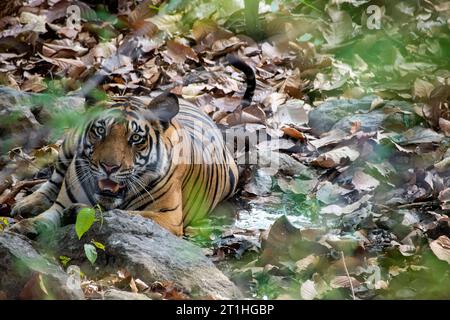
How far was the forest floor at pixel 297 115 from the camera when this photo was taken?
4.84 m

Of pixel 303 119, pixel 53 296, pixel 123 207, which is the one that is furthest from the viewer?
pixel 303 119

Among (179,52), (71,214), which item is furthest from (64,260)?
(179,52)

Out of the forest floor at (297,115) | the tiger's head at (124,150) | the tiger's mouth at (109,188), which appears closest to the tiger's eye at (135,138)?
the tiger's head at (124,150)

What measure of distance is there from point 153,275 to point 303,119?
3412 millimetres

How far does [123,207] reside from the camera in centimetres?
568

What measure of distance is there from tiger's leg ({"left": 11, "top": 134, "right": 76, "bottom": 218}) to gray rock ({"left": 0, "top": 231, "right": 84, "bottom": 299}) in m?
1.86

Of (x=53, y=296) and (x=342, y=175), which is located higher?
(x=53, y=296)

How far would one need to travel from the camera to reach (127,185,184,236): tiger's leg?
558cm

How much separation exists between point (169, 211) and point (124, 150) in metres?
0.49

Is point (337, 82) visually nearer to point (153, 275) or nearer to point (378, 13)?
point (378, 13)

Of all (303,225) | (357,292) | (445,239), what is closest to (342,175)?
(303,225)

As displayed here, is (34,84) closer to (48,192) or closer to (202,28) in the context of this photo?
(202,28)

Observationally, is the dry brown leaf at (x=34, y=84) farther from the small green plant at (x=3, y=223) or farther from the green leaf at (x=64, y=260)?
the green leaf at (x=64, y=260)

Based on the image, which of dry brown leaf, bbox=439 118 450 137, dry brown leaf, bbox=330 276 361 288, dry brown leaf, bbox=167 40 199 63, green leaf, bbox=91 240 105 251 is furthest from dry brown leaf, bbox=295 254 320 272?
dry brown leaf, bbox=167 40 199 63
